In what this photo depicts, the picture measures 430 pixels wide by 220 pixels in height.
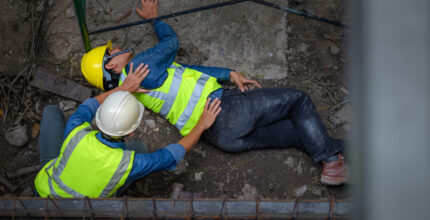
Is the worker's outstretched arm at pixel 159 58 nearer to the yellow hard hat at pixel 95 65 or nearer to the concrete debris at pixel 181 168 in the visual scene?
the yellow hard hat at pixel 95 65

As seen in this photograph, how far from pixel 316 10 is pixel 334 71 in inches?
33.2

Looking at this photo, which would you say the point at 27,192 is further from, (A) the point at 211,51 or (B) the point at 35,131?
(A) the point at 211,51

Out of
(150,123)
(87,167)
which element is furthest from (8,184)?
(87,167)

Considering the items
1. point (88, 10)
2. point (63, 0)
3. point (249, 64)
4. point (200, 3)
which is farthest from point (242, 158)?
point (63, 0)

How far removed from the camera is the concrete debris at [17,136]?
4.00 metres

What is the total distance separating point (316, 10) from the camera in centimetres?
456

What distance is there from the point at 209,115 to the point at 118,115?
37.4 inches

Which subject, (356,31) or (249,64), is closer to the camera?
(356,31)

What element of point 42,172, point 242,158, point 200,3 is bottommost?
point 242,158

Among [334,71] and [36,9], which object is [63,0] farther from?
[334,71]

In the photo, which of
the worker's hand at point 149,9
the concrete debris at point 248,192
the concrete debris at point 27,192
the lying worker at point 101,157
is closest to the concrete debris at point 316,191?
the concrete debris at point 248,192

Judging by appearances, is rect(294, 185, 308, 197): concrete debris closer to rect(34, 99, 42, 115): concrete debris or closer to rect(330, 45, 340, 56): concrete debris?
rect(330, 45, 340, 56): concrete debris

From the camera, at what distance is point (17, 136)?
158 inches

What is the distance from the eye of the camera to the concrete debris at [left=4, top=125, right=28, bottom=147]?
4000 millimetres
